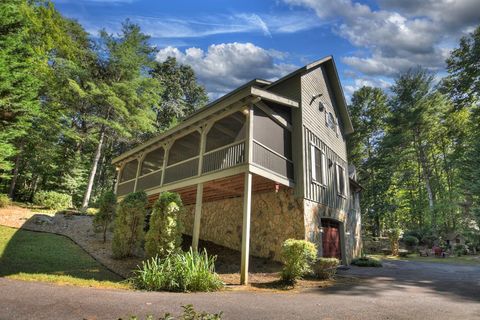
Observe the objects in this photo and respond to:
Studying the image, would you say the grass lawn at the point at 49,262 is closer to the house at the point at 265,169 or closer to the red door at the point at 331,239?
the house at the point at 265,169

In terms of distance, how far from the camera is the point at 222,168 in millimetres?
10250

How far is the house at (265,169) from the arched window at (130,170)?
1.11 metres

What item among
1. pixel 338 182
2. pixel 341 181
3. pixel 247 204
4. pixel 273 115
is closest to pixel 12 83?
pixel 273 115

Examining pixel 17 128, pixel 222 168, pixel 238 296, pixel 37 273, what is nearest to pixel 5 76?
pixel 17 128

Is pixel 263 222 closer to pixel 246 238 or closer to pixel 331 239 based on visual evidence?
pixel 246 238

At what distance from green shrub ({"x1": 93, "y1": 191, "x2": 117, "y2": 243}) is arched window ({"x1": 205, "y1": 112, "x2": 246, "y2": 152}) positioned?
5.49 m

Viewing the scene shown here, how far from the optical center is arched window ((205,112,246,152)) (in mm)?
12286

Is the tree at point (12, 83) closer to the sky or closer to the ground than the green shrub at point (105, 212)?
closer to the sky

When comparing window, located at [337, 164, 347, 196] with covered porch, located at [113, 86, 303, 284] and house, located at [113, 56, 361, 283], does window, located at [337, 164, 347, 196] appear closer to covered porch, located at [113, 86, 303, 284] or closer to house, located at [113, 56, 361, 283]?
house, located at [113, 56, 361, 283]

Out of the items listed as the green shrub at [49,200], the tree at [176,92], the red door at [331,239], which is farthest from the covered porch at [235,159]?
the tree at [176,92]

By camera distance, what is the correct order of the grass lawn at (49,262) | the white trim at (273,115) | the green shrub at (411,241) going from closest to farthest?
the grass lawn at (49,262), the white trim at (273,115), the green shrub at (411,241)

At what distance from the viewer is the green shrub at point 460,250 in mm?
22859

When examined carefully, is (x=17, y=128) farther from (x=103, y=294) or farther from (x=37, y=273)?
(x=103, y=294)

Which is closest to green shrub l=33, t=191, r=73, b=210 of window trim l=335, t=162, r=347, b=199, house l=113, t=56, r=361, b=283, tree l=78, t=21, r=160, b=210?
tree l=78, t=21, r=160, b=210
